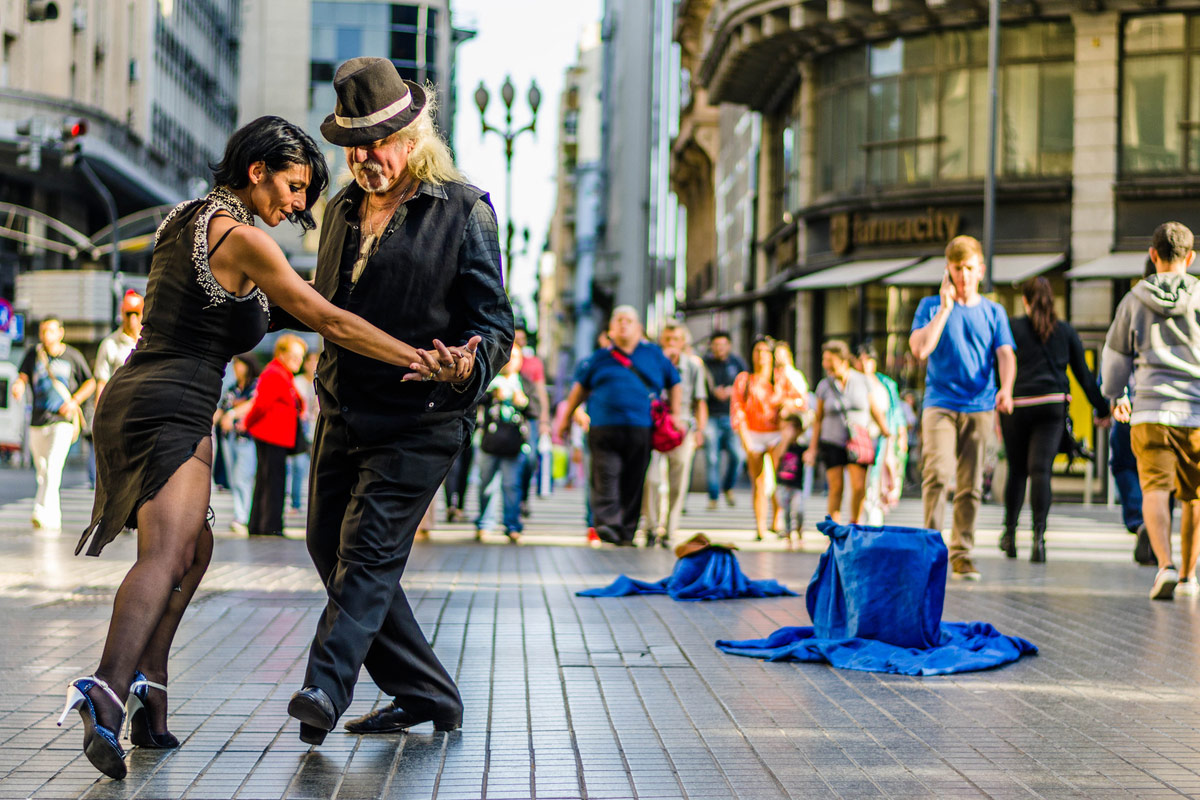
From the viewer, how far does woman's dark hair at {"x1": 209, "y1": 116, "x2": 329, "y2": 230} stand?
4598 mm

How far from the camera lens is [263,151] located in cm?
459

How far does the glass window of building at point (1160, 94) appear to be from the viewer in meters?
24.1

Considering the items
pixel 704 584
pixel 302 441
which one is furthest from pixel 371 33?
pixel 704 584

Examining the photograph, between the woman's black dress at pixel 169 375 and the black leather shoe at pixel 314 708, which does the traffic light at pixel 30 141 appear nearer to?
the woman's black dress at pixel 169 375

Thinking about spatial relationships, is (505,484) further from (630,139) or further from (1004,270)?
(630,139)

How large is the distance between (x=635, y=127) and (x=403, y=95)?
6171 centimetres

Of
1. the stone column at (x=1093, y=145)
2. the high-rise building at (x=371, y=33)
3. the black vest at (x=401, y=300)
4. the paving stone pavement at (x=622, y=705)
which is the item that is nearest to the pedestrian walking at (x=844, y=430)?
the paving stone pavement at (x=622, y=705)

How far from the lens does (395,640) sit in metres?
4.79

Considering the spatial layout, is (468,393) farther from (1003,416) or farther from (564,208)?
(564,208)

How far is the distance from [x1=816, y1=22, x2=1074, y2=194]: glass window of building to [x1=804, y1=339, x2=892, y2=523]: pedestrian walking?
534 inches

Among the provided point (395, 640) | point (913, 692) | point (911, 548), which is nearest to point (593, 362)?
point (911, 548)

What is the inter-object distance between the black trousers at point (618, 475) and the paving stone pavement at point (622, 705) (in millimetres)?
2940

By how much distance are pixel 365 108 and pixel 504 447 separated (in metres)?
8.51

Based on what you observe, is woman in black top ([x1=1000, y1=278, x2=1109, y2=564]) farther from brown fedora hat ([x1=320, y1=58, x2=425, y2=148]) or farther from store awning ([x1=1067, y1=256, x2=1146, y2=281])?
store awning ([x1=1067, y1=256, x2=1146, y2=281])
